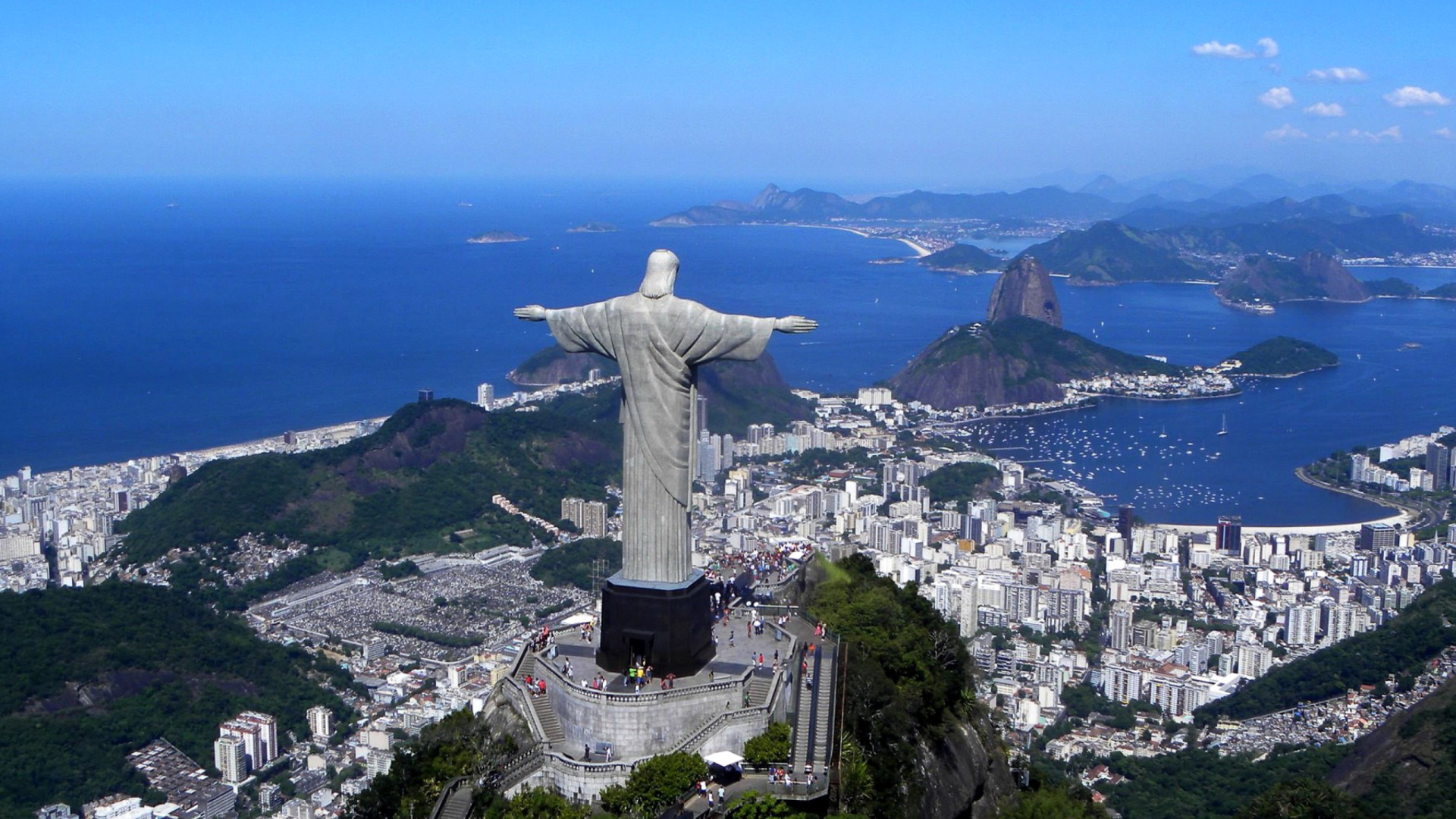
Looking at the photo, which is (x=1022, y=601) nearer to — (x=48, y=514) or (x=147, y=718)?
(x=147, y=718)

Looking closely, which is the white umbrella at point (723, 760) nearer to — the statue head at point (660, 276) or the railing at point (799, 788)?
the railing at point (799, 788)

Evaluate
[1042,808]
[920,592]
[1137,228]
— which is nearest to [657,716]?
[1042,808]

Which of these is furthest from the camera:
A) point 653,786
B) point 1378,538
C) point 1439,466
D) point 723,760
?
point 1439,466

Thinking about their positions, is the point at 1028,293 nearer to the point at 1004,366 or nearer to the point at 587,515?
the point at 1004,366

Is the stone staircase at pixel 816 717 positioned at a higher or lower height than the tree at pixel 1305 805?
higher

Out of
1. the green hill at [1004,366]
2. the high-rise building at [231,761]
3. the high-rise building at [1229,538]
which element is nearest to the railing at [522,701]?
the high-rise building at [231,761]

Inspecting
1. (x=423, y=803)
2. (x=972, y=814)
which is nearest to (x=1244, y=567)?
(x=972, y=814)

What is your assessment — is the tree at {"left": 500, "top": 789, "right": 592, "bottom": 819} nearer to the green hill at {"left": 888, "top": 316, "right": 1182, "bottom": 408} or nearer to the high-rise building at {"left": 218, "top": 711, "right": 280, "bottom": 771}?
the high-rise building at {"left": 218, "top": 711, "right": 280, "bottom": 771}
